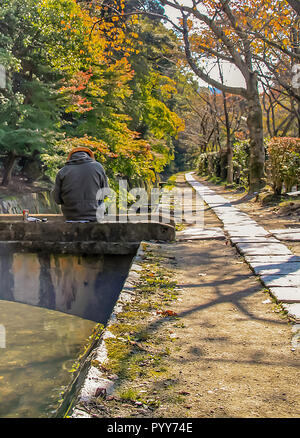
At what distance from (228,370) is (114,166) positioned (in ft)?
41.1

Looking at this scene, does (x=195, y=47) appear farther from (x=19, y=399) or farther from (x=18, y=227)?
(x=19, y=399)

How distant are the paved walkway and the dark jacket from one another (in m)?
1.92

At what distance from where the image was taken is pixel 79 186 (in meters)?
6.33

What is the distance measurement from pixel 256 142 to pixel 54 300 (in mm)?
10007

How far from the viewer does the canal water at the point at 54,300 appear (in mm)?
5180

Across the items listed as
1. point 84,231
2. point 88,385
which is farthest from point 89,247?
point 88,385

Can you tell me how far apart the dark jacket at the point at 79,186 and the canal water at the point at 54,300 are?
73cm

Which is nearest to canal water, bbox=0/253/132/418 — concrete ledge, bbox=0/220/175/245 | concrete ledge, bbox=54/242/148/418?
concrete ledge, bbox=0/220/175/245

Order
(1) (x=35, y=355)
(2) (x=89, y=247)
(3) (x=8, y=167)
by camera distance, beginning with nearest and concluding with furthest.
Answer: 1. (1) (x=35, y=355)
2. (2) (x=89, y=247)
3. (3) (x=8, y=167)

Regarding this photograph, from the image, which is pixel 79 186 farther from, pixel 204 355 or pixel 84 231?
pixel 204 355

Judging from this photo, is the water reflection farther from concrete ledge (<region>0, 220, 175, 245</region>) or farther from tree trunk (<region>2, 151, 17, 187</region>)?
tree trunk (<region>2, 151, 17, 187</region>)

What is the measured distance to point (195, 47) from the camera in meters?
17.2

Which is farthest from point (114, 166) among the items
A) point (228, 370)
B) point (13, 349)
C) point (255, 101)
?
point (228, 370)

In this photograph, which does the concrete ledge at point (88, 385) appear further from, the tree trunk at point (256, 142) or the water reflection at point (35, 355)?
the tree trunk at point (256, 142)
